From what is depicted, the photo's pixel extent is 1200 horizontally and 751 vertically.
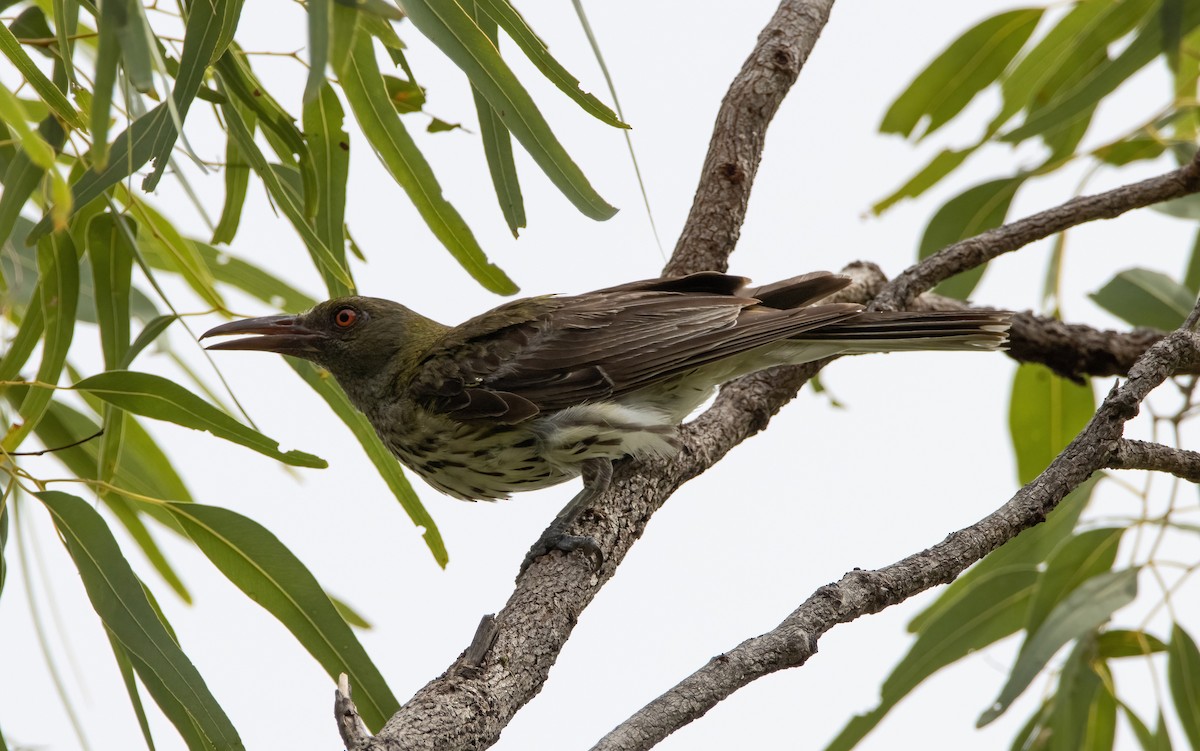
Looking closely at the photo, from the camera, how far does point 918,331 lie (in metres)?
3.98

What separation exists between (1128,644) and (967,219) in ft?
6.35

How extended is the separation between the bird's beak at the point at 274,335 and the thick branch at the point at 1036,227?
2347 millimetres

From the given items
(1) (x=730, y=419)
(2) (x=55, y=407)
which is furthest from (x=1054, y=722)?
(2) (x=55, y=407)

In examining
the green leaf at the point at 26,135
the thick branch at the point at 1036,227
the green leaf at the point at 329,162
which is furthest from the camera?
the thick branch at the point at 1036,227

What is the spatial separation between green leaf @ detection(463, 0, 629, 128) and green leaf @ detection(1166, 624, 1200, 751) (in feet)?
10.6

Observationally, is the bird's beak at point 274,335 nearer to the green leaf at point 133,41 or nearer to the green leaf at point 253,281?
the green leaf at point 253,281

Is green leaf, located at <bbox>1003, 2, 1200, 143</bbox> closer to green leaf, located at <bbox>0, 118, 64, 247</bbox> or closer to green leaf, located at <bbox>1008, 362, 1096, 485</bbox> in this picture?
green leaf, located at <bbox>1008, 362, 1096, 485</bbox>

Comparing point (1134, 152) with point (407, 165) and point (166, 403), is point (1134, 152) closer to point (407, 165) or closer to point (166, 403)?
point (407, 165)

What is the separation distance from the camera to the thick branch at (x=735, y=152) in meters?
4.57

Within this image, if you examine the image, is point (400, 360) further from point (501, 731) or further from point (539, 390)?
point (501, 731)

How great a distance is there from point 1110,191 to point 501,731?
9.72 ft

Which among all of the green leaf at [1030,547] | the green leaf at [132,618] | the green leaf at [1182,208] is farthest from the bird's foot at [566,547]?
the green leaf at [1182,208]

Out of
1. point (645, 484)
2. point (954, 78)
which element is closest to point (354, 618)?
point (645, 484)

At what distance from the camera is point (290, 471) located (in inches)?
192
